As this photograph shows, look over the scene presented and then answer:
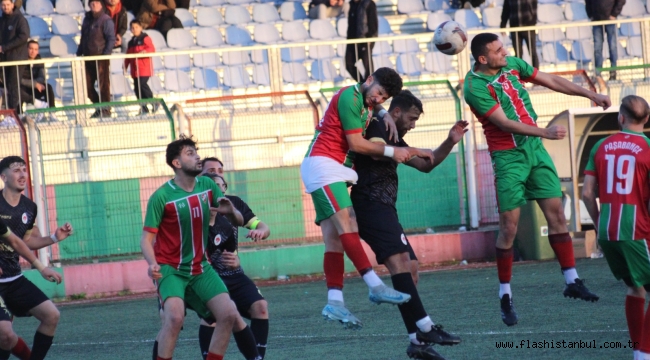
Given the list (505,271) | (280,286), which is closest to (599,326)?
(505,271)

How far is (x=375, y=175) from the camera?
7945 mm

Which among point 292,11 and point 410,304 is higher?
point 292,11

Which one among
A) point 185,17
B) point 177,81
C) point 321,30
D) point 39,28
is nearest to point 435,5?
point 321,30

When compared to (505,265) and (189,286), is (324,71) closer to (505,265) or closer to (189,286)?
(505,265)

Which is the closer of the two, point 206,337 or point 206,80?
point 206,337

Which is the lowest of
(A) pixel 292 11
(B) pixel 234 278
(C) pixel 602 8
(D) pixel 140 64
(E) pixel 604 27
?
(B) pixel 234 278

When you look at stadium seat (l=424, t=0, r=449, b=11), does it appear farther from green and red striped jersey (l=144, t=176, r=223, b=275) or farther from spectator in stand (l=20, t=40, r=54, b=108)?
green and red striped jersey (l=144, t=176, r=223, b=275)

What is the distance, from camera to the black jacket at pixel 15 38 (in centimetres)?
1631

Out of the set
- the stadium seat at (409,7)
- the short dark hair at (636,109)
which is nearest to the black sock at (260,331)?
the short dark hair at (636,109)

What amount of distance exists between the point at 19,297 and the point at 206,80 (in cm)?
952

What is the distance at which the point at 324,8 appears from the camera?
2027 centimetres

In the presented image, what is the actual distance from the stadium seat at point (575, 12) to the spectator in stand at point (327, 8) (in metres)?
4.76

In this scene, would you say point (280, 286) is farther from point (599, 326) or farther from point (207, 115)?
point (599, 326)

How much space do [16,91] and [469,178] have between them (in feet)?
23.7
